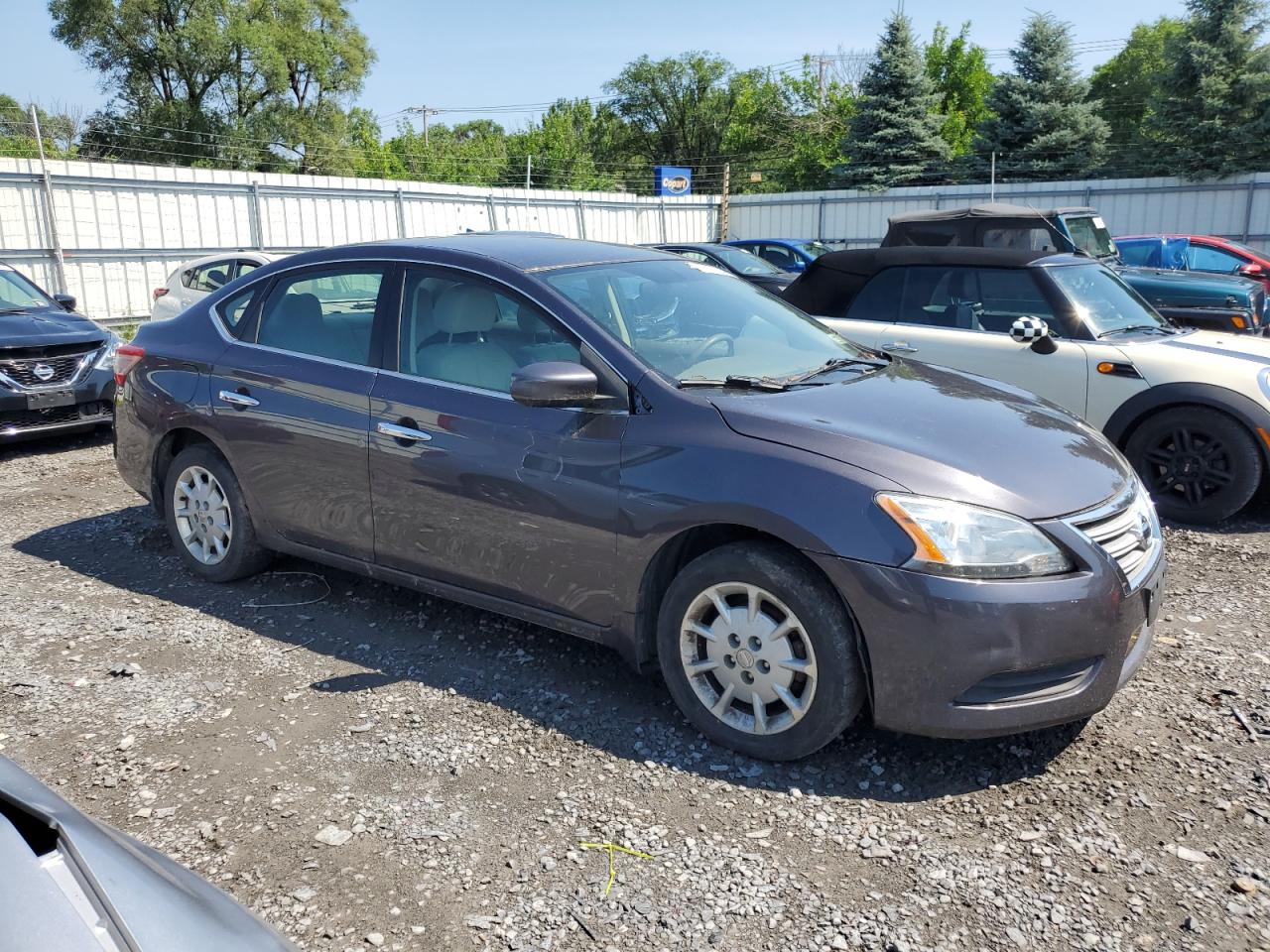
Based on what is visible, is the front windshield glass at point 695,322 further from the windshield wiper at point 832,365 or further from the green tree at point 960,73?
the green tree at point 960,73

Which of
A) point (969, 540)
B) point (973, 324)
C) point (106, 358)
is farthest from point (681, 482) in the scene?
point (106, 358)

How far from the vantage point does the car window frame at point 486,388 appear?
3775 mm

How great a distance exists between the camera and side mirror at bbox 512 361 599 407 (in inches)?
144

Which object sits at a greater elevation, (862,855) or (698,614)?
(698,614)

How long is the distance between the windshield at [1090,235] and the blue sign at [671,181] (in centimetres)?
1931

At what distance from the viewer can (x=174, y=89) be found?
42344 mm

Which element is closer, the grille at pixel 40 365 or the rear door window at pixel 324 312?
the rear door window at pixel 324 312

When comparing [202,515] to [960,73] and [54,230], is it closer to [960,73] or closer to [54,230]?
[54,230]

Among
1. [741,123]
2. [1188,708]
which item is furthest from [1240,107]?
[741,123]

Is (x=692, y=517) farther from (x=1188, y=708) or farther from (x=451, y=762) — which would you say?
(x=1188, y=708)

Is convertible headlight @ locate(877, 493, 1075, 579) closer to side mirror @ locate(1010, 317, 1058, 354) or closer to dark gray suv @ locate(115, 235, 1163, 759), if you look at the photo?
dark gray suv @ locate(115, 235, 1163, 759)

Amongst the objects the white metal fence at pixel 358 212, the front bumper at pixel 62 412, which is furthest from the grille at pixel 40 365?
the white metal fence at pixel 358 212

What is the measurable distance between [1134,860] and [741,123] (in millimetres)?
60715

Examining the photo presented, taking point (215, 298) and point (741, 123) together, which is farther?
point (741, 123)
